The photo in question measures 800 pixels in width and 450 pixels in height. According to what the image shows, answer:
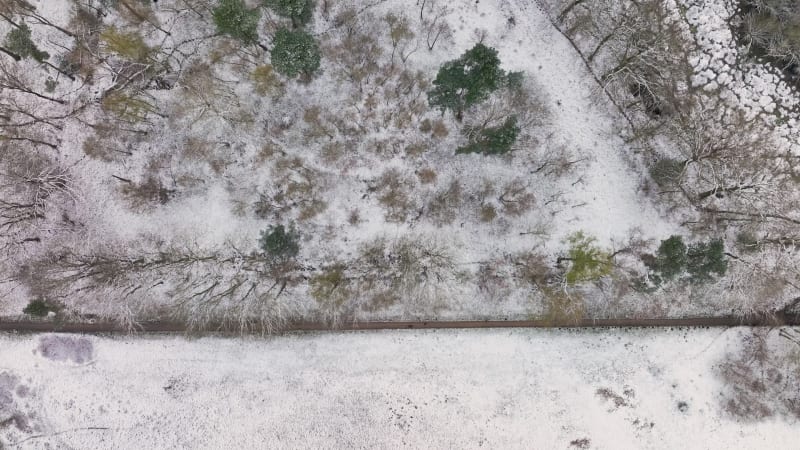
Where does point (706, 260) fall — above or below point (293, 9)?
below

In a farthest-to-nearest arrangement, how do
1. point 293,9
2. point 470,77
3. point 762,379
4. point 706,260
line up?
point 762,379, point 706,260, point 293,9, point 470,77

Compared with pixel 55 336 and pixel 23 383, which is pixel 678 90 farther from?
pixel 23 383

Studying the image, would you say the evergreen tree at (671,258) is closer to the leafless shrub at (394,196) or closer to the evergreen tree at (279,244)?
the leafless shrub at (394,196)

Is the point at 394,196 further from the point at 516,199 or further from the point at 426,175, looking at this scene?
the point at 516,199

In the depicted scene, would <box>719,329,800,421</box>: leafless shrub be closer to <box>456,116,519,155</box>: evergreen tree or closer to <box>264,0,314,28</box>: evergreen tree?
<box>456,116,519,155</box>: evergreen tree

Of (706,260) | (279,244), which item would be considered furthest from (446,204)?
(706,260)

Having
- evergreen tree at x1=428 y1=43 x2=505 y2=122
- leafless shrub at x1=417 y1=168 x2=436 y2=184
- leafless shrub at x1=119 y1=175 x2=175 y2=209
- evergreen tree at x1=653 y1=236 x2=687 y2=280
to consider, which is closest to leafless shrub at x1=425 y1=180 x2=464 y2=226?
leafless shrub at x1=417 y1=168 x2=436 y2=184
